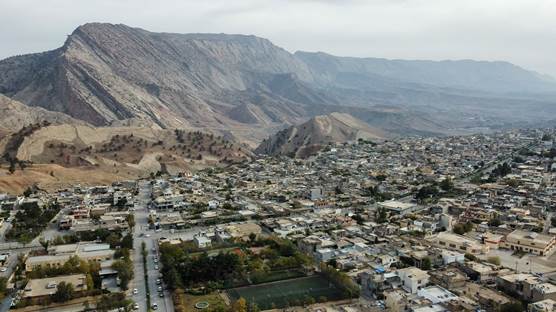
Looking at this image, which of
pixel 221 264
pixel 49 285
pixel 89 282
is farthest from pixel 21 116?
pixel 221 264

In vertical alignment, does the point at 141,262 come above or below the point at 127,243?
below

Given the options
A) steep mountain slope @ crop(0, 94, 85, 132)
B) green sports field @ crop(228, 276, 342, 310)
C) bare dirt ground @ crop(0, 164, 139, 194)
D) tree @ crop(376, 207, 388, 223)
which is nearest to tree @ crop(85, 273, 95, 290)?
green sports field @ crop(228, 276, 342, 310)

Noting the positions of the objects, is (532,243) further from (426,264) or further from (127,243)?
(127,243)

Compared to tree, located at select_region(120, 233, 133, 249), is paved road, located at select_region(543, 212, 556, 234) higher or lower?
higher

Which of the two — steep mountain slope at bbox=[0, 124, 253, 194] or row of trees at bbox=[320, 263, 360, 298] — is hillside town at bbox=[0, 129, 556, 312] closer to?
row of trees at bbox=[320, 263, 360, 298]

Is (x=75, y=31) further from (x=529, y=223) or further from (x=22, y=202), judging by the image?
(x=529, y=223)

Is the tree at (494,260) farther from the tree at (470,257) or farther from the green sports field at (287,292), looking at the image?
the green sports field at (287,292)

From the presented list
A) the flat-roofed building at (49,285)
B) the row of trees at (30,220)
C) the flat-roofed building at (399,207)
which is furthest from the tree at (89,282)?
the flat-roofed building at (399,207)
